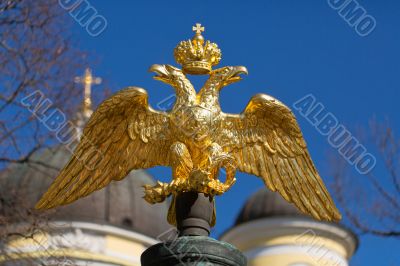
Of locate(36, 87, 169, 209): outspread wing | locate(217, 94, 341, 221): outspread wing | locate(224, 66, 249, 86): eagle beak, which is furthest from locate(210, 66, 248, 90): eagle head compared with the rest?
locate(36, 87, 169, 209): outspread wing

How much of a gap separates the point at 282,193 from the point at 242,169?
39 cm

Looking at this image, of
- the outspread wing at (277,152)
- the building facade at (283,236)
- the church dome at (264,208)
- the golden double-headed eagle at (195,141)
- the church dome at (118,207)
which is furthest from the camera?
the church dome at (264,208)

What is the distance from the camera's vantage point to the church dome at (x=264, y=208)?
25.5 metres

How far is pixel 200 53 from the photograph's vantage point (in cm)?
653

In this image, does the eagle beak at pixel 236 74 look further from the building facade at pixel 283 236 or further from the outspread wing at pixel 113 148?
the building facade at pixel 283 236

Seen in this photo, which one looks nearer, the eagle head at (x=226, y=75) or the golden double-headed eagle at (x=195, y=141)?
the golden double-headed eagle at (x=195, y=141)

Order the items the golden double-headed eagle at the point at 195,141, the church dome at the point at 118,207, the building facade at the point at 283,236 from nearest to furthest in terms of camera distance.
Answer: the golden double-headed eagle at the point at 195,141
the church dome at the point at 118,207
the building facade at the point at 283,236

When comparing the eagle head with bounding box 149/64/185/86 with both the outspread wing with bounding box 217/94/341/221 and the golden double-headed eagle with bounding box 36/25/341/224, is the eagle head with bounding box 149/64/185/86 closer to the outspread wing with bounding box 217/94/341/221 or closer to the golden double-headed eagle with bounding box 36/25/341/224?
the golden double-headed eagle with bounding box 36/25/341/224

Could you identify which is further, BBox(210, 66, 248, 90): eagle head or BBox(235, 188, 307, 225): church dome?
BBox(235, 188, 307, 225): church dome

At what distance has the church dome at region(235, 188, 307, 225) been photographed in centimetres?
2545

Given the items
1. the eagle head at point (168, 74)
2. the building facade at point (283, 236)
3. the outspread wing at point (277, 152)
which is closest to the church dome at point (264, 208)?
the building facade at point (283, 236)

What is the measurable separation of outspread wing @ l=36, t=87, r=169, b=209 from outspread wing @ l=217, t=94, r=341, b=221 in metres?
0.51

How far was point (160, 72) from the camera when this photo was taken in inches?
253

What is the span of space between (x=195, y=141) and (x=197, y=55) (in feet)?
2.29
